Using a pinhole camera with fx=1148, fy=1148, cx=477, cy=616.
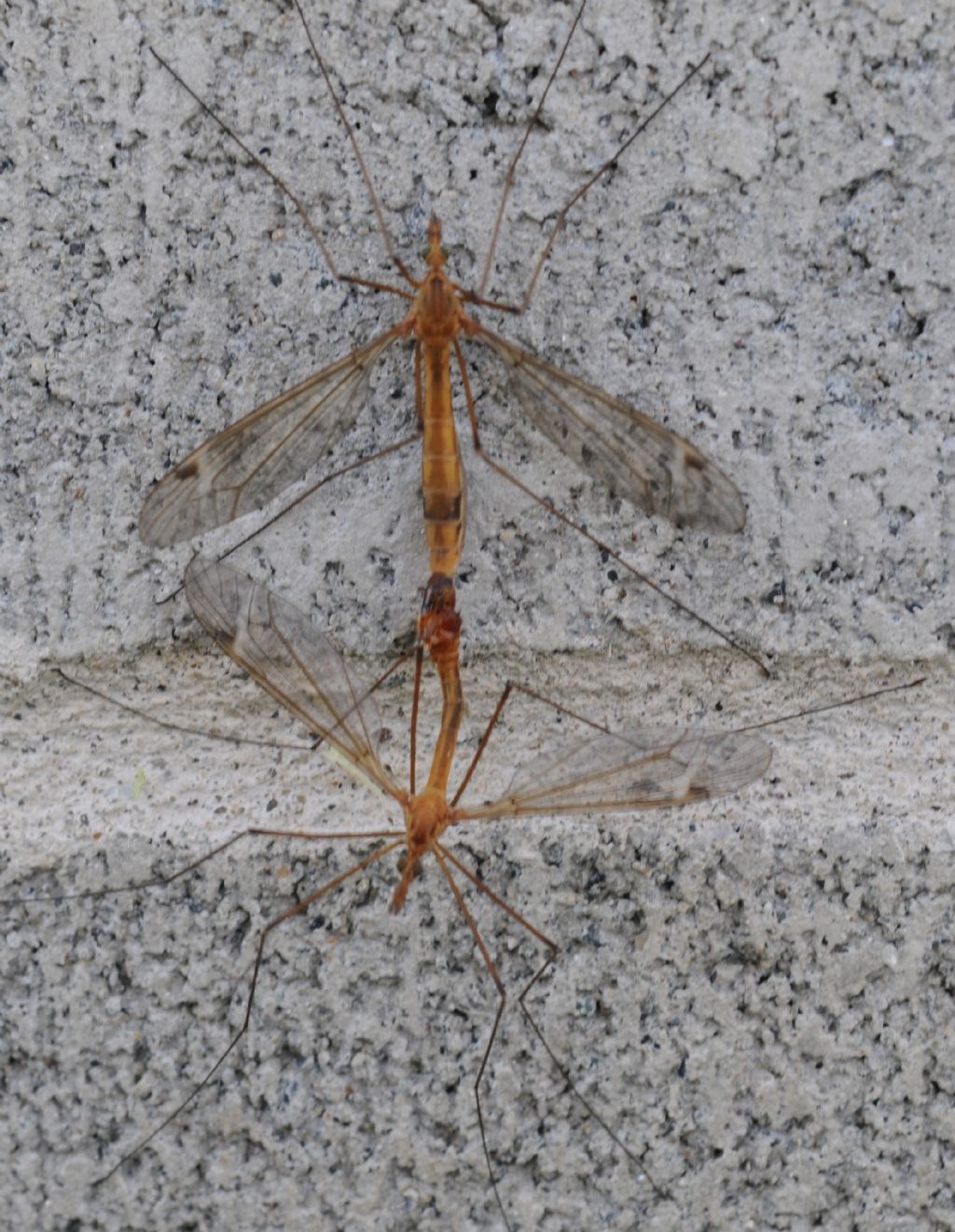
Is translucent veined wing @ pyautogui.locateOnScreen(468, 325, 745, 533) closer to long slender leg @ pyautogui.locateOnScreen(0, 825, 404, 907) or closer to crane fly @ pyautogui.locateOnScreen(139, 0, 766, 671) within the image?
crane fly @ pyautogui.locateOnScreen(139, 0, 766, 671)

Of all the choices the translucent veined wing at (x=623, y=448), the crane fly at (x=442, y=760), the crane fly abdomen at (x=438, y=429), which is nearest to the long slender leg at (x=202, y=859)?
the crane fly at (x=442, y=760)

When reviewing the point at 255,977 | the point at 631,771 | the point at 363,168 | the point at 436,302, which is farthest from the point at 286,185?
the point at 255,977

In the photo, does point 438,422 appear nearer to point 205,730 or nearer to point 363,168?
point 363,168

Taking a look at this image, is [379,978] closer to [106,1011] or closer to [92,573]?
[106,1011]

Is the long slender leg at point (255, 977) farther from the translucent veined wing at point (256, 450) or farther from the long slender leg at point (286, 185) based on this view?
the long slender leg at point (286, 185)

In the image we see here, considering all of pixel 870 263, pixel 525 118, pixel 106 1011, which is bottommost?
pixel 106 1011

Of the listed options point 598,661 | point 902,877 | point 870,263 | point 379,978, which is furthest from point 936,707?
point 379,978
